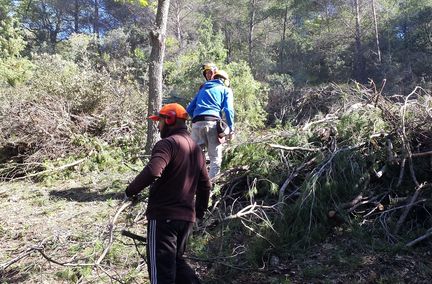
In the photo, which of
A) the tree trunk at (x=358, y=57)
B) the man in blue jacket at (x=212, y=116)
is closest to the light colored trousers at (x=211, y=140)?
the man in blue jacket at (x=212, y=116)

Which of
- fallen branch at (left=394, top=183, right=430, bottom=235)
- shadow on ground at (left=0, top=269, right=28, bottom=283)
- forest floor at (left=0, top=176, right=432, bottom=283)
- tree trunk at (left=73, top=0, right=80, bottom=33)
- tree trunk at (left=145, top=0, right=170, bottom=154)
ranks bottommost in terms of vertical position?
shadow on ground at (left=0, top=269, right=28, bottom=283)

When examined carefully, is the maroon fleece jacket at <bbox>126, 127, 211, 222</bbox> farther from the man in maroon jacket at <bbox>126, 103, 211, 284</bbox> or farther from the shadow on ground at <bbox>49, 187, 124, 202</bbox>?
the shadow on ground at <bbox>49, 187, 124, 202</bbox>

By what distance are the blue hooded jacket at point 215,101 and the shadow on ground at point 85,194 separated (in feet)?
6.19

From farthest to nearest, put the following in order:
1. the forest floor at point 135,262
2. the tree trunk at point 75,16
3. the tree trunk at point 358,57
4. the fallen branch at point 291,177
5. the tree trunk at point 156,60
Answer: the tree trunk at point 75,16 → the tree trunk at point 358,57 → the tree trunk at point 156,60 → the fallen branch at point 291,177 → the forest floor at point 135,262

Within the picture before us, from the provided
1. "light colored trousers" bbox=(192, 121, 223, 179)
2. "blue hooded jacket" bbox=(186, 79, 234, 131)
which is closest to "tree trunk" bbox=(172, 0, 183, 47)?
"blue hooded jacket" bbox=(186, 79, 234, 131)

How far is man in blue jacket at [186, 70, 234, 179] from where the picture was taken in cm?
541

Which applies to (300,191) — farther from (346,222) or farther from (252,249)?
(252,249)

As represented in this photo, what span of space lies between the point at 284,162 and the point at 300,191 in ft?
1.73

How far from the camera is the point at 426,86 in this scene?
1828 centimetres

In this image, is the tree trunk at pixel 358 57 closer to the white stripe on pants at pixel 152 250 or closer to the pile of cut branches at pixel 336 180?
the pile of cut branches at pixel 336 180

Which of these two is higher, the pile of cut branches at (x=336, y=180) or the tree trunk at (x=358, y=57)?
the tree trunk at (x=358, y=57)

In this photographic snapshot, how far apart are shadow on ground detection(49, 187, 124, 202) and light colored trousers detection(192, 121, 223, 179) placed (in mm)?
1629

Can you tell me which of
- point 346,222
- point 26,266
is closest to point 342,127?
point 346,222

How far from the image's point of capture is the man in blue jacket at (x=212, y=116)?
17.8 ft
